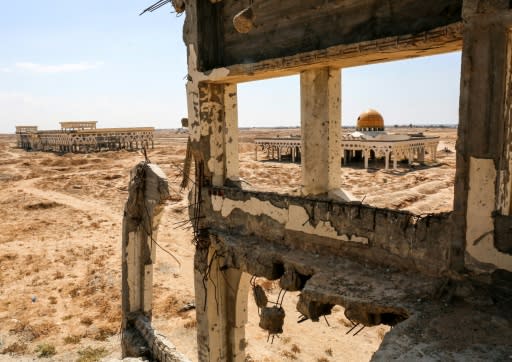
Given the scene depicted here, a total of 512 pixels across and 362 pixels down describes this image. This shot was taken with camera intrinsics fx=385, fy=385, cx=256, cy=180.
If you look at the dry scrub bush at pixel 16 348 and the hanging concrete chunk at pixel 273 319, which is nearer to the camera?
the hanging concrete chunk at pixel 273 319

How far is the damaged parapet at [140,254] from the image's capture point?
26.0 ft

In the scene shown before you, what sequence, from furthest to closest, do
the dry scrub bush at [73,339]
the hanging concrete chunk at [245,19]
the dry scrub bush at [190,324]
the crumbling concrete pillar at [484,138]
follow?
the dry scrub bush at [190,324] → the dry scrub bush at [73,339] → the hanging concrete chunk at [245,19] → the crumbling concrete pillar at [484,138]

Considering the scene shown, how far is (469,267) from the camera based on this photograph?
347 cm

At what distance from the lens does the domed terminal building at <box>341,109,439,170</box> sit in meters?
25.7

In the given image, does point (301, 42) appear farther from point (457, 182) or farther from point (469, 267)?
point (469, 267)

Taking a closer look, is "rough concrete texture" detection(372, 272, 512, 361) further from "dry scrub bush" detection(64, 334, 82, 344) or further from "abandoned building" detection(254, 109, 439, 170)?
"abandoned building" detection(254, 109, 439, 170)

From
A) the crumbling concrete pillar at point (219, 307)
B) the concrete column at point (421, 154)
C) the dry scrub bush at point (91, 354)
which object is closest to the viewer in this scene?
the crumbling concrete pillar at point (219, 307)

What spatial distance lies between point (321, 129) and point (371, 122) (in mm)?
27136

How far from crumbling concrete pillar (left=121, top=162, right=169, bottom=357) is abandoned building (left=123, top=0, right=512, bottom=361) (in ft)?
1.03

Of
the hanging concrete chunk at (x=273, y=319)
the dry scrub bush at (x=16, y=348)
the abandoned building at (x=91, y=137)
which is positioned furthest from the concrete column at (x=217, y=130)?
the abandoned building at (x=91, y=137)

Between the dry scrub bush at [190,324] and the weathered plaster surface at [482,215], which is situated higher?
the weathered plaster surface at [482,215]

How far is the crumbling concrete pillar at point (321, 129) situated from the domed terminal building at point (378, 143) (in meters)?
21.5

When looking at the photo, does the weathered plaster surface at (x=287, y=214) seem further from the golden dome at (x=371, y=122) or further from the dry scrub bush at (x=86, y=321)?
the golden dome at (x=371, y=122)

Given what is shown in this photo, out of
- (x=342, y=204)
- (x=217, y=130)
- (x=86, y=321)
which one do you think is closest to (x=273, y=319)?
(x=342, y=204)
